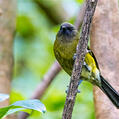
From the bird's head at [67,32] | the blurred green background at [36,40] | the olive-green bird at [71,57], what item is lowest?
the blurred green background at [36,40]

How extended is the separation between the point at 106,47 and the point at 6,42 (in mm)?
1058

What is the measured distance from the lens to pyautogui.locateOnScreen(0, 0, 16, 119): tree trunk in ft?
10.4

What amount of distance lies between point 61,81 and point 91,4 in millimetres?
2482

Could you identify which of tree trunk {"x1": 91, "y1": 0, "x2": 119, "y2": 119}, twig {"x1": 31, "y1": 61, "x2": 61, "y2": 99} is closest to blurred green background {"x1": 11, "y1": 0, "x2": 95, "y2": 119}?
twig {"x1": 31, "y1": 61, "x2": 61, "y2": 99}

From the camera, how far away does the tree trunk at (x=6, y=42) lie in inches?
124

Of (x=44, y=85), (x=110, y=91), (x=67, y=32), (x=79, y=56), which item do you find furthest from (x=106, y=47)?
(x=44, y=85)

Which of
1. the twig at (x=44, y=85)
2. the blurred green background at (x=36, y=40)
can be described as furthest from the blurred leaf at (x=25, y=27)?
the twig at (x=44, y=85)

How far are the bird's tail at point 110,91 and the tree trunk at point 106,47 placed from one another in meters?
0.03

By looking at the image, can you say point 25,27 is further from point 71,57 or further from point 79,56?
point 79,56

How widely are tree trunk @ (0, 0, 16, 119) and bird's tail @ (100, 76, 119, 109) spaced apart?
0.69m

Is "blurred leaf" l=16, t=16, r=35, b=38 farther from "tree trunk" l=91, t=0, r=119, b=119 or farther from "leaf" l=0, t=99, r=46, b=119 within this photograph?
"leaf" l=0, t=99, r=46, b=119

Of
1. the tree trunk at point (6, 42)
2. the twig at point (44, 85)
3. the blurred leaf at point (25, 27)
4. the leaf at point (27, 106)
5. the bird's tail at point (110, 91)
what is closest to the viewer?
the leaf at point (27, 106)

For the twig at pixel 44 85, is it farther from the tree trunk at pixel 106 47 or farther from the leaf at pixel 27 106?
the leaf at pixel 27 106

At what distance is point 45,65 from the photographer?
15.8 feet
